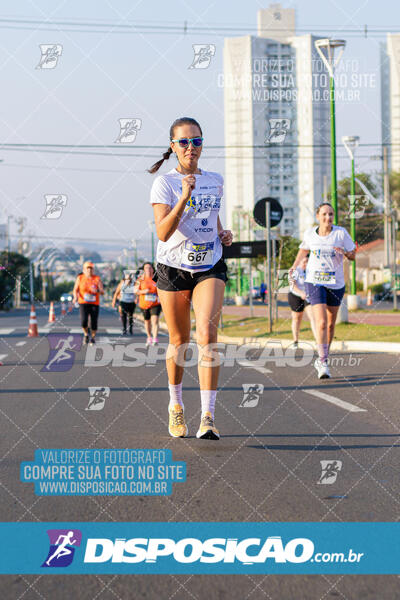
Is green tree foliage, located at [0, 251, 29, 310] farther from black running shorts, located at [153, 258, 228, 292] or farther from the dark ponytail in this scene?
black running shorts, located at [153, 258, 228, 292]

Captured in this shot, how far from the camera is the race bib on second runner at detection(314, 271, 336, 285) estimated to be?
31.2 ft

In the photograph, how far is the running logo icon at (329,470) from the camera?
14.5 ft

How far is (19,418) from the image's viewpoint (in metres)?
6.69

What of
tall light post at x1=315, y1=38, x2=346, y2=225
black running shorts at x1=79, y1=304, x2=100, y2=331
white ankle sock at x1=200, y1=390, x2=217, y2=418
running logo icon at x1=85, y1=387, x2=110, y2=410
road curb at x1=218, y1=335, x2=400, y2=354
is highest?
tall light post at x1=315, y1=38, x2=346, y2=225

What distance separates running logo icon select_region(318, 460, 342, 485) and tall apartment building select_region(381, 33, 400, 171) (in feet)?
453

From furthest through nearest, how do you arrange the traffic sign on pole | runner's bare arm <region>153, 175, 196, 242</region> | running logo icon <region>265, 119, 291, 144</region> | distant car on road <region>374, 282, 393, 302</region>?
distant car on road <region>374, 282, 393, 302</region>, the traffic sign on pole, running logo icon <region>265, 119, 291, 144</region>, runner's bare arm <region>153, 175, 196, 242</region>

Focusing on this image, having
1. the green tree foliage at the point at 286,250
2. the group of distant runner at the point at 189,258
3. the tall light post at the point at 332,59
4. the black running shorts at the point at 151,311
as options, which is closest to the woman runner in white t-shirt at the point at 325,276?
the group of distant runner at the point at 189,258

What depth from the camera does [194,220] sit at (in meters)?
5.48

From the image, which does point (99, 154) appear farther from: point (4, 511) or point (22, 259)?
point (22, 259)

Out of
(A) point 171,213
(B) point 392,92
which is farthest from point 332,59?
(B) point 392,92

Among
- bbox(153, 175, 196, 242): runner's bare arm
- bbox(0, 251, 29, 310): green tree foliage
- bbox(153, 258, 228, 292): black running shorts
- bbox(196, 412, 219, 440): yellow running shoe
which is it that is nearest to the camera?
bbox(153, 175, 196, 242): runner's bare arm

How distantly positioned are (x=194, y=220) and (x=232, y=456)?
1.53m

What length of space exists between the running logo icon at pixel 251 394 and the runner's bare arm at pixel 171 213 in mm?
2473

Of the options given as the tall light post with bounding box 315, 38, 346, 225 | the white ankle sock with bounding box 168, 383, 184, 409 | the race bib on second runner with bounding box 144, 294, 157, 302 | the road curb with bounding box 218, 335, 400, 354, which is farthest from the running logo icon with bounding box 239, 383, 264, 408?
the tall light post with bounding box 315, 38, 346, 225
